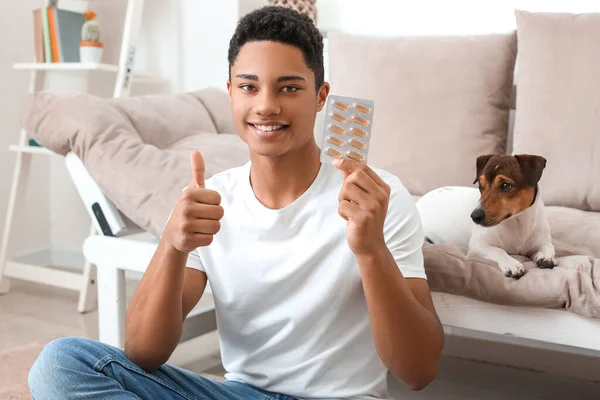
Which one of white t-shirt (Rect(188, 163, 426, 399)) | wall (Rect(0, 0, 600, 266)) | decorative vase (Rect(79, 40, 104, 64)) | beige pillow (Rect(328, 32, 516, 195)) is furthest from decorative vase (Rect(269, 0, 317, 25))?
white t-shirt (Rect(188, 163, 426, 399))

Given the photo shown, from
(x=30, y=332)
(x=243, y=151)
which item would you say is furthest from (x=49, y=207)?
(x=243, y=151)

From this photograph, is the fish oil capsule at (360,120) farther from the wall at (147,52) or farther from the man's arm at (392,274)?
the wall at (147,52)

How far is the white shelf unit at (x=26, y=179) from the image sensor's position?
2578 mm

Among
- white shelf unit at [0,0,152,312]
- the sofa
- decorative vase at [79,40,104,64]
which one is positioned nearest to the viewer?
the sofa

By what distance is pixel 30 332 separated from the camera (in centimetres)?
230

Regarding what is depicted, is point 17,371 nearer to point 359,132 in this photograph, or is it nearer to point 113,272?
point 113,272

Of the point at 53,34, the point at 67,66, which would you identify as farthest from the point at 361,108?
the point at 53,34

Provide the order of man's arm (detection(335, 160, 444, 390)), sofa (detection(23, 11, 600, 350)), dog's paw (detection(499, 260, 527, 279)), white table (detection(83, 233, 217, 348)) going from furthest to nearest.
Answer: white table (detection(83, 233, 217, 348))
sofa (detection(23, 11, 600, 350))
dog's paw (detection(499, 260, 527, 279))
man's arm (detection(335, 160, 444, 390))

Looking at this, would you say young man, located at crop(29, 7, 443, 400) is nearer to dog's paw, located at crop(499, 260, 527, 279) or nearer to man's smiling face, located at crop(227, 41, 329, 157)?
man's smiling face, located at crop(227, 41, 329, 157)

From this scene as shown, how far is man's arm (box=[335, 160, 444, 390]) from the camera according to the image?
95cm

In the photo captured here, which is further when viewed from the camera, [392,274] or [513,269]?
[513,269]

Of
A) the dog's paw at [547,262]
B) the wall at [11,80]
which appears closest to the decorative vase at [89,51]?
the wall at [11,80]

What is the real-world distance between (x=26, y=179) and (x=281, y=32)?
200cm

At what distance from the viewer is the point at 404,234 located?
1.15 m
